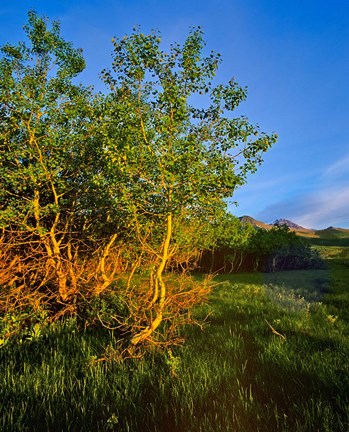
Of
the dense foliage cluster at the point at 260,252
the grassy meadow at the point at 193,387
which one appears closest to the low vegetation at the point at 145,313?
the grassy meadow at the point at 193,387

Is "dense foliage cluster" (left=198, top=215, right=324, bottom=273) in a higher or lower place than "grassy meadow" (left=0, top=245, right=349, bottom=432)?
higher

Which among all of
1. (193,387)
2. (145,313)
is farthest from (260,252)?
(193,387)

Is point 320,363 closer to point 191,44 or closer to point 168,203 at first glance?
point 168,203

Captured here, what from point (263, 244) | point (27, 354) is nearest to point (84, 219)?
point (27, 354)

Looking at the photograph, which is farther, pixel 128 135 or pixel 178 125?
pixel 178 125

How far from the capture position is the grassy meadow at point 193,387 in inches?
157

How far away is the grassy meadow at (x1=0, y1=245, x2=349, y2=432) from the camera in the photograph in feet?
13.1

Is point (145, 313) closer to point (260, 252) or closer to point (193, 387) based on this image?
point (193, 387)

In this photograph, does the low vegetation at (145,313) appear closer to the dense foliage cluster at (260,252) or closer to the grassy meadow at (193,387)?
the grassy meadow at (193,387)

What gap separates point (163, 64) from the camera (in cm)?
690

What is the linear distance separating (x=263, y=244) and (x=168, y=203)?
45.6 metres

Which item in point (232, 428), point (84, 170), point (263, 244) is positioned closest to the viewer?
point (232, 428)

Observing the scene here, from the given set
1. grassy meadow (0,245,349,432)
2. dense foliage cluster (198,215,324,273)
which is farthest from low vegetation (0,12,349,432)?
dense foliage cluster (198,215,324,273)

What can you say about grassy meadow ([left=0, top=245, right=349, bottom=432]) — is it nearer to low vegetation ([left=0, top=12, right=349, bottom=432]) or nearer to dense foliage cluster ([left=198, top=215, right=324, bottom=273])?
low vegetation ([left=0, top=12, right=349, bottom=432])
